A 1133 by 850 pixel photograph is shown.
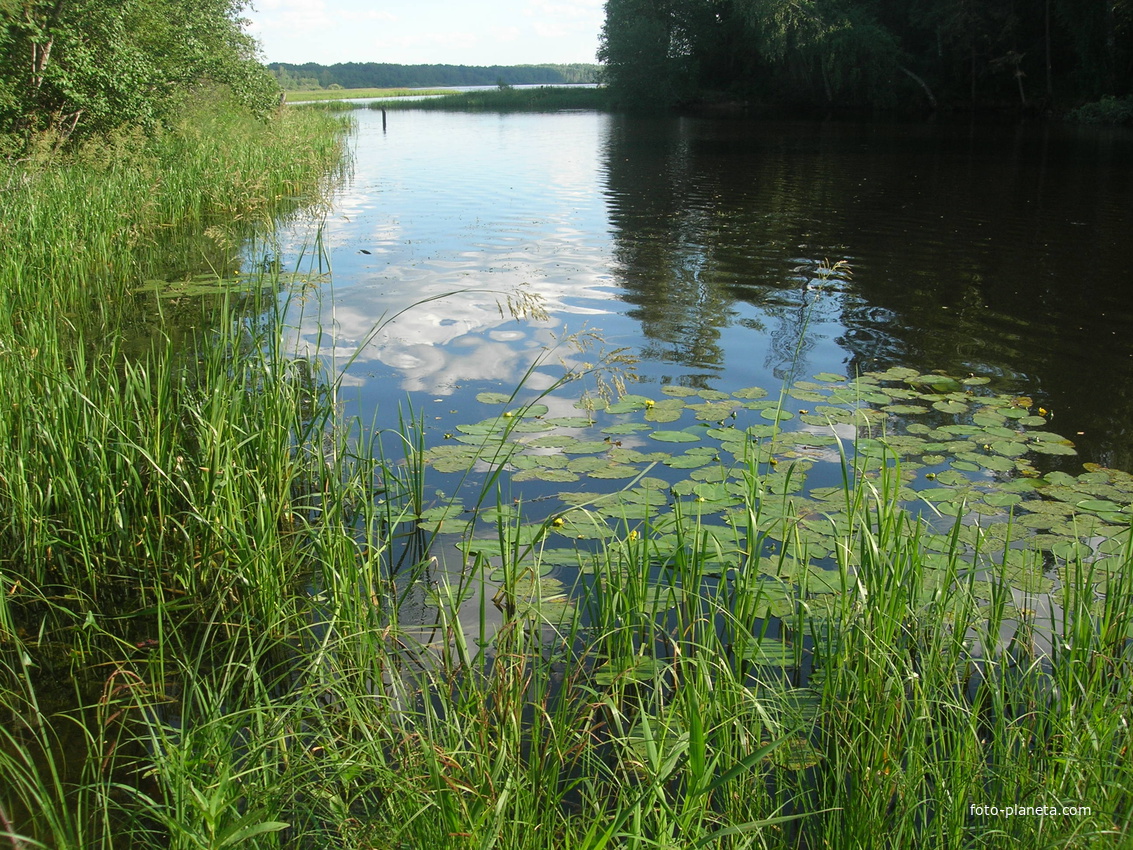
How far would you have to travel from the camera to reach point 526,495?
4094 millimetres

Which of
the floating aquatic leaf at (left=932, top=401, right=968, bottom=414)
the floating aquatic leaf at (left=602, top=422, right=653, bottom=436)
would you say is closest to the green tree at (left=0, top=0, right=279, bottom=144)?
the floating aquatic leaf at (left=602, top=422, right=653, bottom=436)

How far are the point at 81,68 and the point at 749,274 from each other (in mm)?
8595

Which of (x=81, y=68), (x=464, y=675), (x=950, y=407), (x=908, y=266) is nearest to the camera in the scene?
(x=464, y=675)

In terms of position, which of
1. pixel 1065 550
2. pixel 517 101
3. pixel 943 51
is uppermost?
pixel 517 101

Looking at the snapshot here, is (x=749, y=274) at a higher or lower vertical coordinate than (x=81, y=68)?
lower

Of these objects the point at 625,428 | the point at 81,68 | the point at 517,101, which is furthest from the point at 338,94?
the point at 625,428

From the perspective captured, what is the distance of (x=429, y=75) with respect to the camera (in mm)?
144000

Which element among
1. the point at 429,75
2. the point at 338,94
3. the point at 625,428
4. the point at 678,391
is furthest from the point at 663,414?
the point at 429,75

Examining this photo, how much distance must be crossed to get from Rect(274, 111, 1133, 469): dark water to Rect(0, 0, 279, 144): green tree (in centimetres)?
298

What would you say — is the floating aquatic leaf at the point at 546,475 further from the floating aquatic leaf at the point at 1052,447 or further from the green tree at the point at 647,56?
the green tree at the point at 647,56

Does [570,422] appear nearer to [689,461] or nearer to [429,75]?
[689,461]

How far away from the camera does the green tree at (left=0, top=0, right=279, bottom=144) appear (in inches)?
407

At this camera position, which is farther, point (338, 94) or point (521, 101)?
point (338, 94)

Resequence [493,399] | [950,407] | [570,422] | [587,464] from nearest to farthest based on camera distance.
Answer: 1. [587,464]
2. [570,422]
3. [950,407]
4. [493,399]
